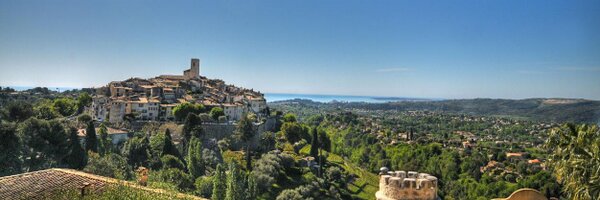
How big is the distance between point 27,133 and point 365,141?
50159mm

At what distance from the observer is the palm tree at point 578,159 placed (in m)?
8.88

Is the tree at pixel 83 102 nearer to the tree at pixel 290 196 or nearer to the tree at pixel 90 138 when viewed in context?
the tree at pixel 90 138

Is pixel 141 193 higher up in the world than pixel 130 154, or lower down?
higher up

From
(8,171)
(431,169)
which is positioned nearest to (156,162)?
(8,171)

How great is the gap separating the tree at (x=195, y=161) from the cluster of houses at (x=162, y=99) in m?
15.8

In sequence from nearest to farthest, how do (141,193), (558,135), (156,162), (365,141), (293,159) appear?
1. (141,193)
2. (558,135)
3. (156,162)
4. (293,159)
5. (365,141)

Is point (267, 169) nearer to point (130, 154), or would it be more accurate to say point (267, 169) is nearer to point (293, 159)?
point (293, 159)

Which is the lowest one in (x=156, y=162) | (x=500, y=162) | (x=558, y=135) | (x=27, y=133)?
(x=500, y=162)

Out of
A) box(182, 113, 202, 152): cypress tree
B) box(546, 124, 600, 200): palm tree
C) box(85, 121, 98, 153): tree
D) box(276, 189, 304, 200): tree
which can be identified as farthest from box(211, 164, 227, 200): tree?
box(546, 124, 600, 200): palm tree

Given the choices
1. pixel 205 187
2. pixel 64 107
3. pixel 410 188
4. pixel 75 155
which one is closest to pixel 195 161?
pixel 205 187

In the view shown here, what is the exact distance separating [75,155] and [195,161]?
307 inches

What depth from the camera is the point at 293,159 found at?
3912 cm

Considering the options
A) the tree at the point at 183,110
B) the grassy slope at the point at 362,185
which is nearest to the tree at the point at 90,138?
the tree at the point at 183,110

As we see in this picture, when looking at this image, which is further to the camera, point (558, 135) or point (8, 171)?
point (8, 171)
